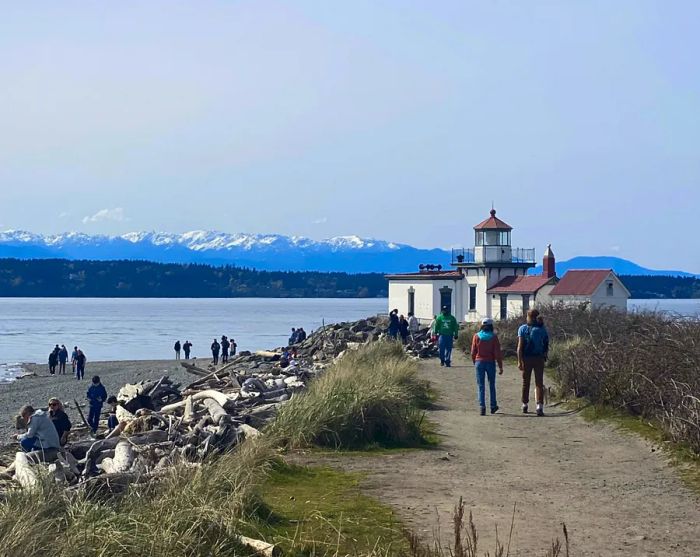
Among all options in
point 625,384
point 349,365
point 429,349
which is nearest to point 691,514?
point 625,384

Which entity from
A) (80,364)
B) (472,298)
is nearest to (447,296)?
(472,298)

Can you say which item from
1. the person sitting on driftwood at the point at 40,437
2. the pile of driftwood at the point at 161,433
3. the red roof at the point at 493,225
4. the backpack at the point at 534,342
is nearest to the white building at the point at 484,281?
the red roof at the point at 493,225

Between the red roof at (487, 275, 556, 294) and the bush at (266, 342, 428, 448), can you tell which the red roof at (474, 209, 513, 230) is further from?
the bush at (266, 342, 428, 448)

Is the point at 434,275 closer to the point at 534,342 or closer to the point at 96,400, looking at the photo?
the point at 96,400

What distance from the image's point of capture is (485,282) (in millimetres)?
49531

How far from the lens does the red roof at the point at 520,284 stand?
47469mm

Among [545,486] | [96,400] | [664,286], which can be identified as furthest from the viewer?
[664,286]

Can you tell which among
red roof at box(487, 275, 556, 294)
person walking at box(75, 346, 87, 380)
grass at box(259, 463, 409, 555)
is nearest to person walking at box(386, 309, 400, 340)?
person walking at box(75, 346, 87, 380)

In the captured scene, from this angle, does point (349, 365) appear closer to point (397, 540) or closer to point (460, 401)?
point (460, 401)

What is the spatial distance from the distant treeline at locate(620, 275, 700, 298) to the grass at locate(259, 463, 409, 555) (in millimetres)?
139185

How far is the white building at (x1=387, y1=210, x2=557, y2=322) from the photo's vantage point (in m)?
48.6

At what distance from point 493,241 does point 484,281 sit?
2.23 meters

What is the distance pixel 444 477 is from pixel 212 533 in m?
3.62

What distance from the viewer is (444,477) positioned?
376 inches
